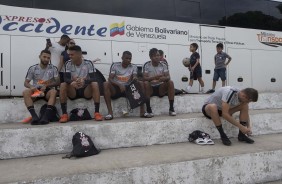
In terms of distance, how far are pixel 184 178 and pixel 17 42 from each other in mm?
4627

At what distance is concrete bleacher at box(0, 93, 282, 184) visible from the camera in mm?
3495

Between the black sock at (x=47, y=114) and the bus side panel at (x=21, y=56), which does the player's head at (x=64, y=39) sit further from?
the black sock at (x=47, y=114)

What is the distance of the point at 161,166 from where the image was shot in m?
3.70

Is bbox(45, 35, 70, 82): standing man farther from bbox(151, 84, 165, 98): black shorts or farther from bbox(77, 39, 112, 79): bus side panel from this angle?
bbox(151, 84, 165, 98): black shorts

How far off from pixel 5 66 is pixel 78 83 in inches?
84.6

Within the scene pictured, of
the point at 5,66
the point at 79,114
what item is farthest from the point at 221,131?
the point at 5,66

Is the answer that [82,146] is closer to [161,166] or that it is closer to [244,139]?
[161,166]

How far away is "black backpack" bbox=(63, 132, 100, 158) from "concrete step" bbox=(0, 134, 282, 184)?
0.36ft

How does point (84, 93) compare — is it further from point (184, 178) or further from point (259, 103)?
point (259, 103)

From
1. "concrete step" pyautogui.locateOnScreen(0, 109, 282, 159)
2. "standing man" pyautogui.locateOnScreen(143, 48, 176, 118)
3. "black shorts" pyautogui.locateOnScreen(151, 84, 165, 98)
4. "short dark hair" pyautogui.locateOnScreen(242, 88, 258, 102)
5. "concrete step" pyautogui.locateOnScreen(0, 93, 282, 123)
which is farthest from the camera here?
"black shorts" pyautogui.locateOnScreen(151, 84, 165, 98)

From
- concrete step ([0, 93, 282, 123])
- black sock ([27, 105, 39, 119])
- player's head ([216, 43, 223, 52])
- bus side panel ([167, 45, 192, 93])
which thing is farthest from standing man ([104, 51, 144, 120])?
player's head ([216, 43, 223, 52])

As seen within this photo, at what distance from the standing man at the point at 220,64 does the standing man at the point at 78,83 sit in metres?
3.90

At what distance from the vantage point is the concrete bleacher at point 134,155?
349 cm

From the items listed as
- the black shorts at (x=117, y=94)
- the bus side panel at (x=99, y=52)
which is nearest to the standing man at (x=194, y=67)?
the bus side panel at (x=99, y=52)
